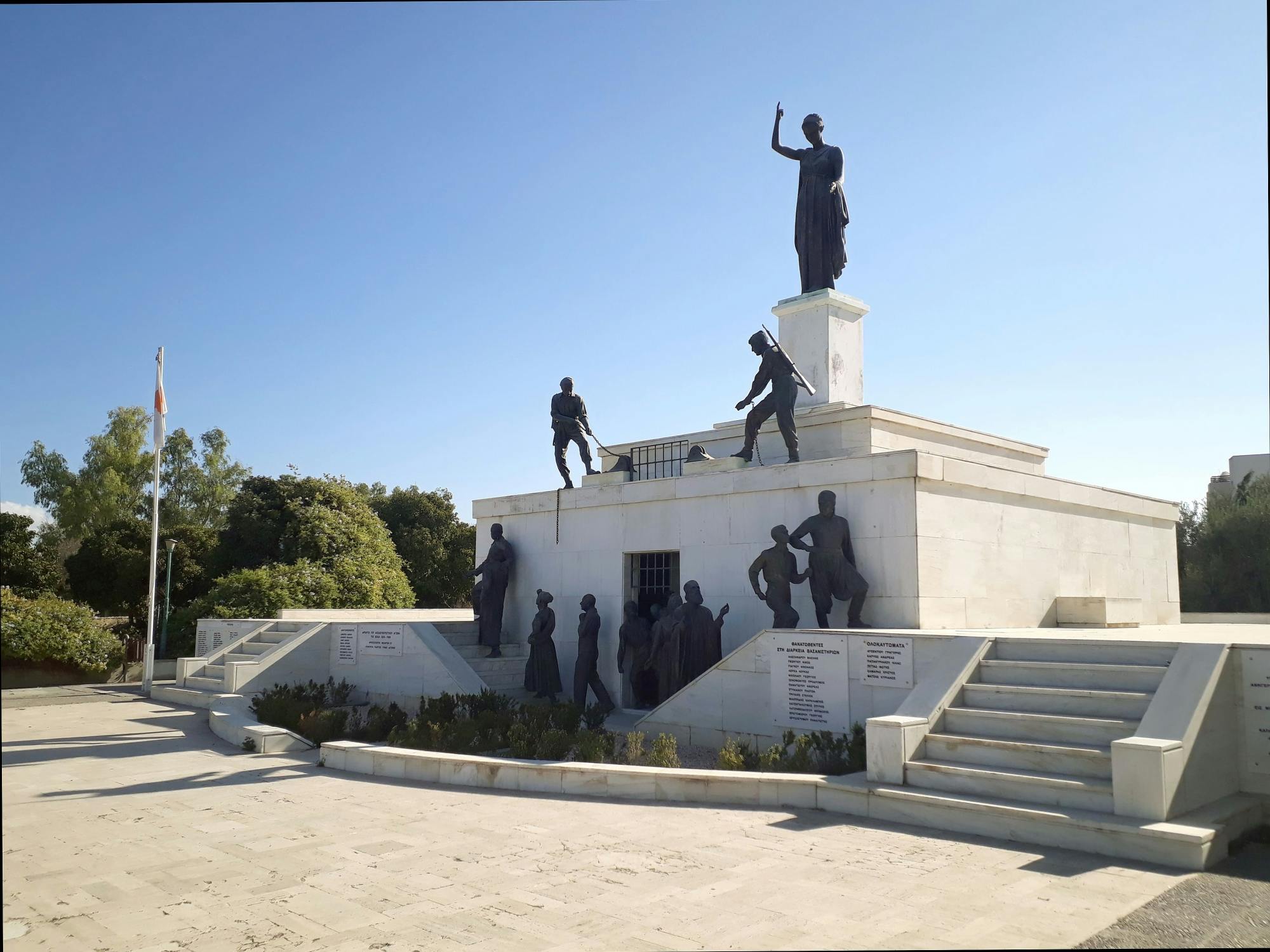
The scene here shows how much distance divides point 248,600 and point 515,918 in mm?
21367

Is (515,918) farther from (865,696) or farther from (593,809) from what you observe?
(865,696)

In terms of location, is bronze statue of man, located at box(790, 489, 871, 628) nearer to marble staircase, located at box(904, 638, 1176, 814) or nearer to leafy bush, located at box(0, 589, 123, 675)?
→ marble staircase, located at box(904, 638, 1176, 814)

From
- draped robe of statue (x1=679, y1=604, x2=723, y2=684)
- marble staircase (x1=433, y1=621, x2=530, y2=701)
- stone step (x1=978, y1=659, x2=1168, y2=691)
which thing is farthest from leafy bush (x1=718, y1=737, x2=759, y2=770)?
marble staircase (x1=433, y1=621, x2=530, y2=701)

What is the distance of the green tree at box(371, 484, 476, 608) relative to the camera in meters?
46.1

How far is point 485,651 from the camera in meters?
18.1

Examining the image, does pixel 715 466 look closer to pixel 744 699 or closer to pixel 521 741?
pixel 744 699

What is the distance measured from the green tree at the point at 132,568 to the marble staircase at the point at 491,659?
1645cm

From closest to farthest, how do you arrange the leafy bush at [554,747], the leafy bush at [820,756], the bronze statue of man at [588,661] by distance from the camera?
the leafy bush at [820,756] → the leafy bush at [554,747] → the bronze statue of man at [588,661]

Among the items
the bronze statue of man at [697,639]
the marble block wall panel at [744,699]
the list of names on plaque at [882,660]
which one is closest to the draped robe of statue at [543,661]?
the bronze statue of man at [697,639]

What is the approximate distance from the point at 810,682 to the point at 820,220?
1110 centimetres

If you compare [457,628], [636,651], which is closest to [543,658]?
[636,651]

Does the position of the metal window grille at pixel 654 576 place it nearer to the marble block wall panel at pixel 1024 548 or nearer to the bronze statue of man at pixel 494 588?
the bronze statue of man at pixel 494 588

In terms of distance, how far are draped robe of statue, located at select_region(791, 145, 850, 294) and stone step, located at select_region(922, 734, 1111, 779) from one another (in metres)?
12.0

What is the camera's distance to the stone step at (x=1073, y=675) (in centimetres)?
880
